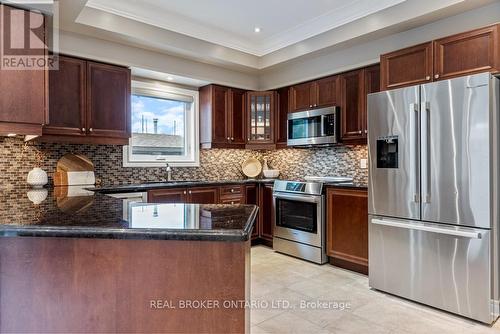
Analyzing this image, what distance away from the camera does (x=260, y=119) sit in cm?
477

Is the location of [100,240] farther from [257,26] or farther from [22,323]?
[257,26]

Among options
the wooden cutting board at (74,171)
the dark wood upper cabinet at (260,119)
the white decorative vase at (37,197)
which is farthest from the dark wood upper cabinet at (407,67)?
the wooden cutting board at (74,171)

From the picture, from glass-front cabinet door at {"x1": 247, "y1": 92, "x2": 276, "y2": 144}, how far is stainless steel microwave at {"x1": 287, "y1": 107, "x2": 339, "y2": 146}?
0.43m

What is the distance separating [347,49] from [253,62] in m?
1.35

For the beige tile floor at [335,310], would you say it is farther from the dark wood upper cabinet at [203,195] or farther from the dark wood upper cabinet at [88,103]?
the dark wood upper cabinet at [88,103]

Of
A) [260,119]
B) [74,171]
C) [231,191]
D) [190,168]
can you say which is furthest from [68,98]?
[260,119]

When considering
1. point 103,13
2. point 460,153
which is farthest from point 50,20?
point 460,153

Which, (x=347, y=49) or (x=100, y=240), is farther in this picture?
(x=347, y=49)

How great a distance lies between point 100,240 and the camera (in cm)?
124

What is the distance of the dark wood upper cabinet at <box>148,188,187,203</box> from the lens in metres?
3.54

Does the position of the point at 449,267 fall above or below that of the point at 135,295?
below

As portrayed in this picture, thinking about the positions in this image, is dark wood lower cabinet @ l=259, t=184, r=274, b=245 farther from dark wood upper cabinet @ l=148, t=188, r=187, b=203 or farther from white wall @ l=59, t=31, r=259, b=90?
white wall @ l=59, t=31, r=259, b=90

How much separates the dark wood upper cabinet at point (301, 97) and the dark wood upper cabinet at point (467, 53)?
169 centimetres

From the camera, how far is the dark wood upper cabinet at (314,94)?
13.0 ft
